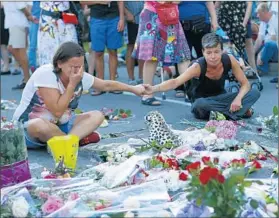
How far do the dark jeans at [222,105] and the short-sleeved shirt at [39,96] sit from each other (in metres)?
1.42

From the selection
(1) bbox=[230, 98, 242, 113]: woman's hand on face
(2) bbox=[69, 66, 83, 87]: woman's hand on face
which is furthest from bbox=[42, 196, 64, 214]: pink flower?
(1) bbox=[230, 98, 242, 113]: woman's hand on face

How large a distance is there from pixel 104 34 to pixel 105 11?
0.28m

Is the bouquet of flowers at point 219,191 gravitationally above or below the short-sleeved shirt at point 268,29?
above

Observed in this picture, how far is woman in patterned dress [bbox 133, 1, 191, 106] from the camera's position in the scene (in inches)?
293

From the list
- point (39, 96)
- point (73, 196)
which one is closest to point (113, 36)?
point (39, 96)

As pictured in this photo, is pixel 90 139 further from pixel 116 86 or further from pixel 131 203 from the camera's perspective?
pixel 131 203

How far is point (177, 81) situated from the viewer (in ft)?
20.3

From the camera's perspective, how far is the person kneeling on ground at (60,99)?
519 centimetres

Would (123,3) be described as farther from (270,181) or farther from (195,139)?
(270,181)

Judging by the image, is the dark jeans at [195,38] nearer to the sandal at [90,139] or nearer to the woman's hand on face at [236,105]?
the woman's hand on face at [236,105]

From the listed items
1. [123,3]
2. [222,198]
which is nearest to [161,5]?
[123,3]

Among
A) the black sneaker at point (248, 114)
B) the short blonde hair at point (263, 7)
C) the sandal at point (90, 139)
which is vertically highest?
the short blonde hair at point (263, 7)

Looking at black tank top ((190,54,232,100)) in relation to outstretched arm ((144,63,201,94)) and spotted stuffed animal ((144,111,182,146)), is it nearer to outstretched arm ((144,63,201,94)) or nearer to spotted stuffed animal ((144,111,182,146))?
outstretched arm ((144,63,201,94))

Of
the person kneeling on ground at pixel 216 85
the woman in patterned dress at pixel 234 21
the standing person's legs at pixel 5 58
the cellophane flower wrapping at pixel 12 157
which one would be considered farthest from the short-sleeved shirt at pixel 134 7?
the cellophane flower wrapping at pixel 12 157
